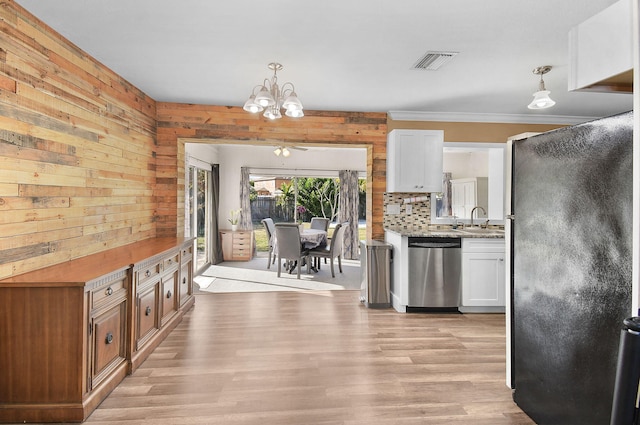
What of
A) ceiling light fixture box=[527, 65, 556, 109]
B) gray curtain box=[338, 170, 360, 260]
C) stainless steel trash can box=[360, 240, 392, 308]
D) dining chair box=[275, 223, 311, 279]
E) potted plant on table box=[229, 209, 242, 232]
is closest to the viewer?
ceiling light fixture box=[527, 65, 556, 109]

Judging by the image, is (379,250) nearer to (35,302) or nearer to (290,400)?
(290,400)

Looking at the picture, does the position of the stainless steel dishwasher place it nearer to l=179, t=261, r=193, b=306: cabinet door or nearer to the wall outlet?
the wall outlet

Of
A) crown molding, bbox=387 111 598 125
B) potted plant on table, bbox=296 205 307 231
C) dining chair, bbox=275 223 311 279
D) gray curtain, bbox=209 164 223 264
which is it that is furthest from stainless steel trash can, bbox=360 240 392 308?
potted plant on table, bbox=296 205 307 231

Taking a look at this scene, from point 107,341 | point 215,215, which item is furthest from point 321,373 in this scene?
point 215,215

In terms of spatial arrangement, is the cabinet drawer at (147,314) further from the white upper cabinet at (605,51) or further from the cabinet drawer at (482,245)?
the cabinet drawer at (482,245)

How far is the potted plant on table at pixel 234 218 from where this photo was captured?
8234 millimetres

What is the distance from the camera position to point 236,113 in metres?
4.86

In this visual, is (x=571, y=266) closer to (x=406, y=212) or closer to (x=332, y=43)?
(x=332, y=43)

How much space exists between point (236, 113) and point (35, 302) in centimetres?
328

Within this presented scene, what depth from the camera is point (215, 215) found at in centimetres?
809

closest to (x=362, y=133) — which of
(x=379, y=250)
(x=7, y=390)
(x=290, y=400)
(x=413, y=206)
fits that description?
(x=413, y=206)

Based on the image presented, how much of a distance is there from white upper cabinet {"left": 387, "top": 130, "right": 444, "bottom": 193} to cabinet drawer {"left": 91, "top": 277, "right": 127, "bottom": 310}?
327cm

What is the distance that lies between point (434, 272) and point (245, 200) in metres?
5.21

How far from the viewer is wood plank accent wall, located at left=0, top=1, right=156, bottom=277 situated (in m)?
2.29
